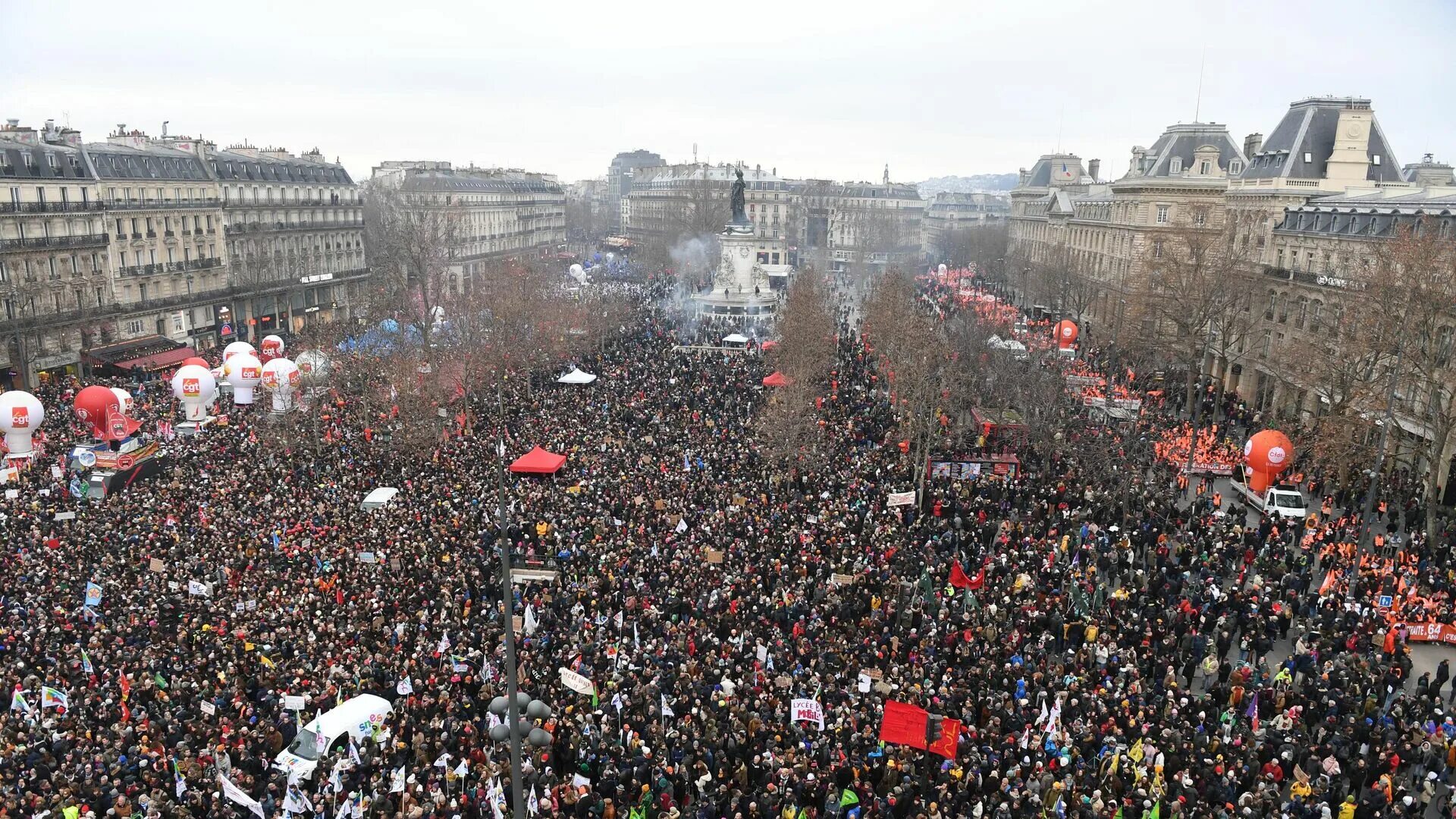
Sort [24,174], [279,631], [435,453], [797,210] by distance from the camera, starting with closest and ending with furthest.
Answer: [279,631]
[435,453]
[24,174]
[797,210]

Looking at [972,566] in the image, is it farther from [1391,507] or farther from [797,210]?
[797,210]

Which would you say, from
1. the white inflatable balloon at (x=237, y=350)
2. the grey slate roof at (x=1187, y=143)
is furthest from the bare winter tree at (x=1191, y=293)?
the white inflatable balloon at (x=237, y=350)

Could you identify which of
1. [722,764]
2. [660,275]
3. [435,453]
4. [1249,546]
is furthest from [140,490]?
[660,275]

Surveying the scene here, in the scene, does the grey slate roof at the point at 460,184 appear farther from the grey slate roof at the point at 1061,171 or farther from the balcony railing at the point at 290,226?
the grey slate roof at the point at 1061,171

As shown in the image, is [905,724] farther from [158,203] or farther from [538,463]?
[158,203]

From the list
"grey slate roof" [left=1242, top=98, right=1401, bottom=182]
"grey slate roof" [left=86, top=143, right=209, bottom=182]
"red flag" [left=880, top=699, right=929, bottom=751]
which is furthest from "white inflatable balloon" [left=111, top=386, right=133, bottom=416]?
"grey slate roof" [left=1242, top=98, right=1401, bottom=182]

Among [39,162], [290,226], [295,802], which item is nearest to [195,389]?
[39,162]

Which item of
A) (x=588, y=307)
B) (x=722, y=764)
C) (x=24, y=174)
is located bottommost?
(x=722, y=764)
